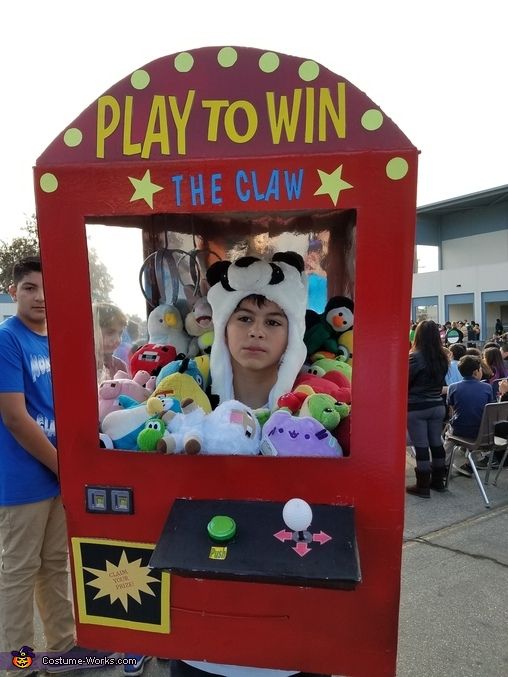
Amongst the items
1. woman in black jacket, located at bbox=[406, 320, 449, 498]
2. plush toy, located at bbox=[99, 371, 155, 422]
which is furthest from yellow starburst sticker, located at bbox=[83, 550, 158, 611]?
woman in black jacket, located at bbox=[406, 320, 449, 498]

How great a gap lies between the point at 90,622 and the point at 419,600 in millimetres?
2061

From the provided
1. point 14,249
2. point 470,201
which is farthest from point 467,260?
point 14,249

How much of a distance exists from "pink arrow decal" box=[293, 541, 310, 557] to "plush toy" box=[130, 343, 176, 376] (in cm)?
115

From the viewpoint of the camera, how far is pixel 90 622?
1.53 m

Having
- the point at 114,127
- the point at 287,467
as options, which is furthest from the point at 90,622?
the point at 114,127

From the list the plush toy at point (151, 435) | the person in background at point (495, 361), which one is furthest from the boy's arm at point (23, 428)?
the person in background at point (495, 361)

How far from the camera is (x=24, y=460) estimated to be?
2156 mm

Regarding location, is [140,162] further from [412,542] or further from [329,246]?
[412,542]

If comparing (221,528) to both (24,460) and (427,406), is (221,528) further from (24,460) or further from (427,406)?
(427,406)

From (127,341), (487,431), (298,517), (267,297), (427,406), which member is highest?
(267,297)

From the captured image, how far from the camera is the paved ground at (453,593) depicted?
2.39 meters

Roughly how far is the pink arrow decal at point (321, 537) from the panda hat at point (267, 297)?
63cm

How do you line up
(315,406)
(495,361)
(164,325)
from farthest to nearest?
1. (495,361)
2. (164,325)
3. (315,406)

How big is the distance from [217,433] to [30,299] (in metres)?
1.24
